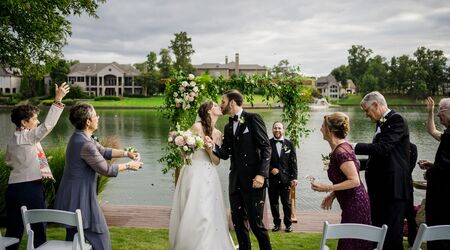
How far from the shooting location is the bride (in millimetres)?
5293

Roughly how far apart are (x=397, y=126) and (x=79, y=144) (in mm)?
3290

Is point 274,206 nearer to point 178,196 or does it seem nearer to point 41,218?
point 178,196

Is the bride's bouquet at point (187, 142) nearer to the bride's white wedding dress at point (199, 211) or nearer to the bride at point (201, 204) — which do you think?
the bride at point (201, 204)

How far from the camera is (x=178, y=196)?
5.52 meters

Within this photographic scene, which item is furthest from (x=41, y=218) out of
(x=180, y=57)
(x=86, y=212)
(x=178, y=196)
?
(x=180, y=57)

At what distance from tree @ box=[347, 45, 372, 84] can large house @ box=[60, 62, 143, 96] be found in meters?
62.7

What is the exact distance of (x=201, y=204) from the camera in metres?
5.34

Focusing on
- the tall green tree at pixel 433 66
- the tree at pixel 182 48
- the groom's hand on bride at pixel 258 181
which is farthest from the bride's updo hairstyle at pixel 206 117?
the tall green tree at pixel 433 66

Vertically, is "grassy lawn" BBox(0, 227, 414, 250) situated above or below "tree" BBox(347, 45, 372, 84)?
below

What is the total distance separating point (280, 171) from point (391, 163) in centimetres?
301

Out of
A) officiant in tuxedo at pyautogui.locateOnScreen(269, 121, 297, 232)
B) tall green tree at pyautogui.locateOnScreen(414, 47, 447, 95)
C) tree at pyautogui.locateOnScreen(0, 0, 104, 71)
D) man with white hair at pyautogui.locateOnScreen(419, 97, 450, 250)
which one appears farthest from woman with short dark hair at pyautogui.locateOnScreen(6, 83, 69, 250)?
tall green tree at pyautogui.locateOnScreen(414, 47, 447, 95)

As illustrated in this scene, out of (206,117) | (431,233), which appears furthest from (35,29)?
(431,233)

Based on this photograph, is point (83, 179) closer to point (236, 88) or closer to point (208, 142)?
point (208, 142)

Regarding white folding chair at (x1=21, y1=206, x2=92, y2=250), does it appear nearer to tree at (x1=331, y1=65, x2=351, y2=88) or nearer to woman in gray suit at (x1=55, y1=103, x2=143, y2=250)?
woman in gray suit at (x1=55, y1=103, x2=143, y2=250)
